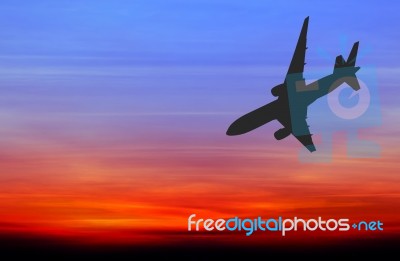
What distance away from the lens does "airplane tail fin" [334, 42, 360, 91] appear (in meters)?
11.6

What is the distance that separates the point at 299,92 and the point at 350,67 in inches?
55.4

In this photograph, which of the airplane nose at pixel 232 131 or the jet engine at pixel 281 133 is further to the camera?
the jet engine at pixel 281 133

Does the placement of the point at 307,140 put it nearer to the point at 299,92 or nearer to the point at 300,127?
the point at 300,127

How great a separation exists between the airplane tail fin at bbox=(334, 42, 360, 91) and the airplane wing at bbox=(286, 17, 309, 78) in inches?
25.8

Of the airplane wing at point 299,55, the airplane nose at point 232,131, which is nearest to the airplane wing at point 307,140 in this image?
the airplane nose at point 232,131

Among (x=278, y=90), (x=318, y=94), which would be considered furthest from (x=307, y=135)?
(x=278, y=90)

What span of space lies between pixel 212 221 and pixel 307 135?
238 centimetres

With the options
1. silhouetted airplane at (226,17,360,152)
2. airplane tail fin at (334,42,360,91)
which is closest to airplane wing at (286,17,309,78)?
silhouetted airplane at (226,17,360,152)

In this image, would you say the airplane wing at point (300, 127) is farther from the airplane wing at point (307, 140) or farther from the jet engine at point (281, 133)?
the jet engine at point (281, 133)

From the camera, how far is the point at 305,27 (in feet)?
36.8

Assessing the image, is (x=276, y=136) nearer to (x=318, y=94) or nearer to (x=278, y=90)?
(x=318, y=94)

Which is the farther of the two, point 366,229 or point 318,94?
point 318,94

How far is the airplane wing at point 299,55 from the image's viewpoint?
11.2 metres

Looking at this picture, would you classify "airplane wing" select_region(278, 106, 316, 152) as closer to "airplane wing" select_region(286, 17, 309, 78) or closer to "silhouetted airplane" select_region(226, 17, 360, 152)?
"silhouetted airplane" select_region(226, 17, 360, 152)
